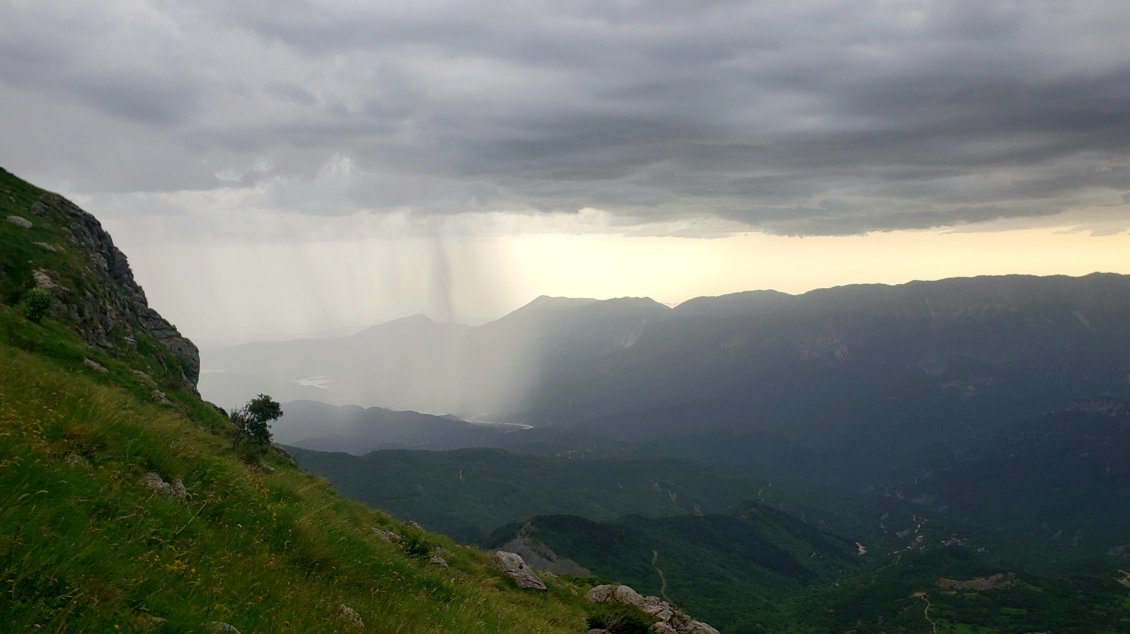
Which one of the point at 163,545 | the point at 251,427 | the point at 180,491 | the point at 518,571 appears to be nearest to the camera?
the point at 163,545

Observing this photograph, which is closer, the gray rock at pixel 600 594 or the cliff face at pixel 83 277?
the gray rock at pixel 600 594

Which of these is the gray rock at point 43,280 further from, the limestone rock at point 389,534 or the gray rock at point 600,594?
the gray rock at point 600,594

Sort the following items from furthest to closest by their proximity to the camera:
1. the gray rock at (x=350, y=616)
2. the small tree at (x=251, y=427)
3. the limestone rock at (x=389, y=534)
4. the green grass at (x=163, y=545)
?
the small tree at (x=251, y=427), the limestone rock at (x=389, y=534), the gray rock at (x=350, y=616), the green grass at (x=163, y=545)

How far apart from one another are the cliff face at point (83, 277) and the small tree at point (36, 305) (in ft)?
16.0

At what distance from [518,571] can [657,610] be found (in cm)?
760

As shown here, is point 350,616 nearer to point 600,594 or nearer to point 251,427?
point 600,594

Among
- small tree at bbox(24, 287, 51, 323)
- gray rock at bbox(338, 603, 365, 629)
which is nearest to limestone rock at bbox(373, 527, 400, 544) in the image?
gray rock at bbox(338, 603, 365, 629)

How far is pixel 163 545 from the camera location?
38.5ft

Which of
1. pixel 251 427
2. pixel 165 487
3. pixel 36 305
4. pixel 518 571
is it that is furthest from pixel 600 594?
Answer: pixel 36 305

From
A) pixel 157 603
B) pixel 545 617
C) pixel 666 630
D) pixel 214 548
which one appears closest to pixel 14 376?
pixel 214 548

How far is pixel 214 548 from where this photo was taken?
1284 centimetres

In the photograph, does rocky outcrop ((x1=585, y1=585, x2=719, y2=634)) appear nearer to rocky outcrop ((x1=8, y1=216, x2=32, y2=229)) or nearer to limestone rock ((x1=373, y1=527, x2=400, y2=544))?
limestone rock ((x1=373, y1=527, x2=400, y2=544))

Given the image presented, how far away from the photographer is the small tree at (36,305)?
3288 centimetres

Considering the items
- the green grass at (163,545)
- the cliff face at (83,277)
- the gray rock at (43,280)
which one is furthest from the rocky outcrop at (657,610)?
the gray rock at (43,280)
